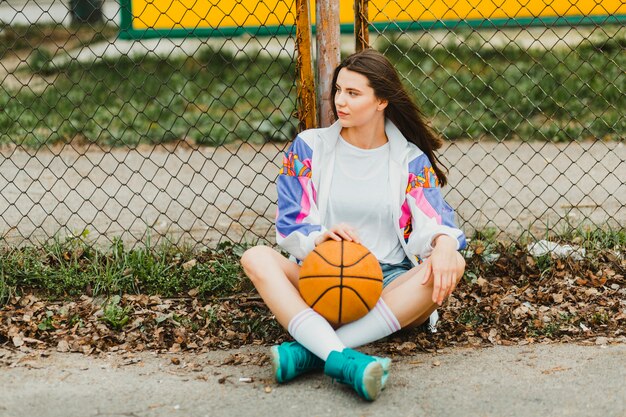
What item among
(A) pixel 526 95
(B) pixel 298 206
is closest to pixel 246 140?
(B) pixel 298 206

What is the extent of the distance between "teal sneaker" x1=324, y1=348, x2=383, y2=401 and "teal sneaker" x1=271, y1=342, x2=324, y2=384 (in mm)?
139

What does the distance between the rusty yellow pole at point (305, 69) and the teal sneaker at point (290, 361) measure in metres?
1.36

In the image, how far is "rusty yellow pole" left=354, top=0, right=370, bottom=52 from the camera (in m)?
5.04

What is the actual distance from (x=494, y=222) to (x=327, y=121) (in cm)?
154

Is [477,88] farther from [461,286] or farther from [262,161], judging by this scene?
[461,286]

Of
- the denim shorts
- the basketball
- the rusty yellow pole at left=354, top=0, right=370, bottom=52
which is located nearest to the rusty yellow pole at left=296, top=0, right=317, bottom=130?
the rusty yellow pole at left=354, top=0, right=370, bottom=52

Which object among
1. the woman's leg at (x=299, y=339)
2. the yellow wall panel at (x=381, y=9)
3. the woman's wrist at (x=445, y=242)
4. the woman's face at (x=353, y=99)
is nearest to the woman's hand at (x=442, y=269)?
A: the woman's wrist at (x=445, y=242)

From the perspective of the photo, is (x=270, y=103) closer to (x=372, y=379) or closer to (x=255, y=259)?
(x=255, y=259)

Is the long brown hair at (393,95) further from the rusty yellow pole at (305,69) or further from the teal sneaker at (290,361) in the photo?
the teal sneaker at (290,361)

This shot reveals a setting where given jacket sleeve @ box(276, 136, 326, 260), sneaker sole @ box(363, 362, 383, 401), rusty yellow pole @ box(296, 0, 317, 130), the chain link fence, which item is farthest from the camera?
the chain link fence

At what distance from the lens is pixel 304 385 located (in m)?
4.15

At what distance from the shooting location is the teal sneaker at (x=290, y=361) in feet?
13.5

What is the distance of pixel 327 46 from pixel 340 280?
56.1 inches

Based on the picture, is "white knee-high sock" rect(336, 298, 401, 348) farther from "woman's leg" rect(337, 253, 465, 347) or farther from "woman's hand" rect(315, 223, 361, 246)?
"woman's hand" rect(315, 223, 361, 246)
